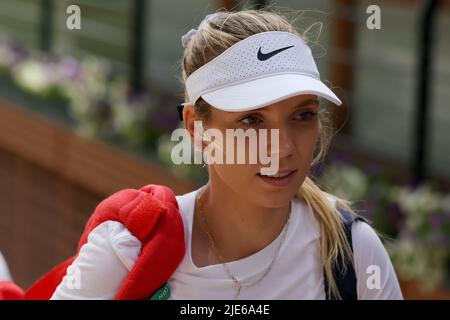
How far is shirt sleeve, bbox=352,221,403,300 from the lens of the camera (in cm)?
200

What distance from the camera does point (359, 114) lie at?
5461 mm

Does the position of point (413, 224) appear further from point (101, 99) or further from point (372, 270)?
point (372, 270)

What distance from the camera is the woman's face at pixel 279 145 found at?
1.86 metres

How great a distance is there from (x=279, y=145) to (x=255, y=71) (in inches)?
5.4

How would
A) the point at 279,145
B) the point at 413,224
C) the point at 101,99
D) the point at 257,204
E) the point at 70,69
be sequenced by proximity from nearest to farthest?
the point at 279,145
the point at 257,204
the point at 413,224
the point at 101,99
the point at 70,69

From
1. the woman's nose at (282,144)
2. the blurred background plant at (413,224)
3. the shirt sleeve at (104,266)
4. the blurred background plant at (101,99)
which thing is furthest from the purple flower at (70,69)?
→ the woman's nose at (282,144)

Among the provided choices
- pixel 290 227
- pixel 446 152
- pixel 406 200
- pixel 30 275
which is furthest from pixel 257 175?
pixel 30 275

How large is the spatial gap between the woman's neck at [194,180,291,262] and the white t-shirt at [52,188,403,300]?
21mm

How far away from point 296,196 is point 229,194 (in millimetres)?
152

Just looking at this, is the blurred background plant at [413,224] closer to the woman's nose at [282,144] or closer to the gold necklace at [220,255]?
the gold necklace at [220,255]

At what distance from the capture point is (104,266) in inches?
76.0

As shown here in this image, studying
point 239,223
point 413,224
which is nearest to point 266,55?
point 239,223

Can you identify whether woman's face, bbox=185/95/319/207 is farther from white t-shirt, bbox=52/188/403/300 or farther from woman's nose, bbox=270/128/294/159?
white t-shirt, bbox=52/188/403/300

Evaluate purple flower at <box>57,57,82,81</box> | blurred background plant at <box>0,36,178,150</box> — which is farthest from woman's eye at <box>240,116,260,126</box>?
purple flower at <box>57,57,82,81</box>
